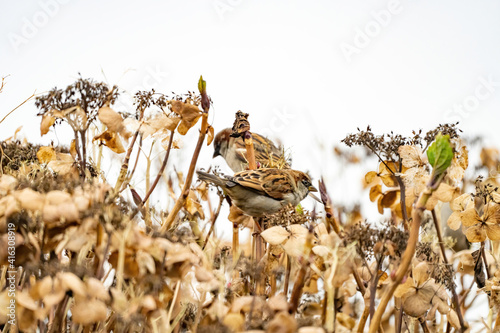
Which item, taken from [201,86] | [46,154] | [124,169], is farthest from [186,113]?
[46,154]

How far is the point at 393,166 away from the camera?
1448 mm

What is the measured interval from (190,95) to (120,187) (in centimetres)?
27

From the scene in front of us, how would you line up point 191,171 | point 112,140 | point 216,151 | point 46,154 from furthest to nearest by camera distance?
point 216,151 → point 46,154 → point 112,140 → point 191,171

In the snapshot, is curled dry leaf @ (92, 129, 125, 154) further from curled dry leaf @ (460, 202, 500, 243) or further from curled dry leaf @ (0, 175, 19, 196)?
curled dry leaf @ (460, 202, 500, 243)

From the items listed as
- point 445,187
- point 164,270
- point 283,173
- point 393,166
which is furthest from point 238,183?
point 164,270

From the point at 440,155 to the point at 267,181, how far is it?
1.37 m

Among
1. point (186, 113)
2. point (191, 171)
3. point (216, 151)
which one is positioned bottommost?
point (191, 171)

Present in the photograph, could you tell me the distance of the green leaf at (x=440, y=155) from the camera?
83 cm

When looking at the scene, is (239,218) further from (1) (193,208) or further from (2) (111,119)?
(2) (111,119)

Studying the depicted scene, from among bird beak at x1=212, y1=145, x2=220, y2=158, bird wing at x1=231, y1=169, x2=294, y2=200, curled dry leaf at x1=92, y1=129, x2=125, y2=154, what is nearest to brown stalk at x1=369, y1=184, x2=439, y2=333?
curled dry leaf at x1=92, y1=129, x2=125, y2=154

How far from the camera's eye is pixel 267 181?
2180mm

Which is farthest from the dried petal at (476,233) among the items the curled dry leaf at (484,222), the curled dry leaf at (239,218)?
the curled dry leaf at (239,218)

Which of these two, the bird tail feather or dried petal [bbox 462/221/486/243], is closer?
dried petal [bbox 462/221/486/243]

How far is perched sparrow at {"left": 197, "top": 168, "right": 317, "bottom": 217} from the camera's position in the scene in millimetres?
1722
